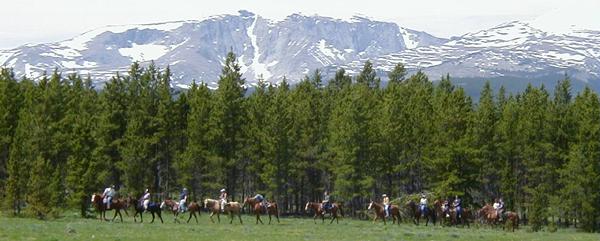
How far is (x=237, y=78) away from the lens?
3209 inches

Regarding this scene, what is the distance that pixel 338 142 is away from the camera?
2948 inches

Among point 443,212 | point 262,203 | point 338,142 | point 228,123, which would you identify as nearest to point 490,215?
point 443,212

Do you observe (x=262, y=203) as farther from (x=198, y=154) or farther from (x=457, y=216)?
(x=198, y=154)

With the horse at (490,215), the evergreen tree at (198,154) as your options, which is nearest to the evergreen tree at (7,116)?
the evergreen tree at (198,154)

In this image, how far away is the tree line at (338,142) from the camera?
234 ft

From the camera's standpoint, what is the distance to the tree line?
234ft

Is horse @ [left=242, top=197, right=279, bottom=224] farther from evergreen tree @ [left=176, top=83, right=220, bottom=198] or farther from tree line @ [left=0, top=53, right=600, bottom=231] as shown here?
evergreen tree @ [left=176, top=83, right=220, bottom=198]

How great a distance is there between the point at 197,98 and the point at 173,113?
3.29 meters

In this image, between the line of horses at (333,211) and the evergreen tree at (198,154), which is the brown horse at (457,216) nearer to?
the line of horses at (333,211)

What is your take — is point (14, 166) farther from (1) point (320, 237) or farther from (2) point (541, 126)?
(2) point (541, 126)

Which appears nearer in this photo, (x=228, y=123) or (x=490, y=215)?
(x=490, y=215)

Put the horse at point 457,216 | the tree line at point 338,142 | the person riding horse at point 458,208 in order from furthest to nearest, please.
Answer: the tree line at point 338,142, the horse at point 457,216, the person riding horse at point 458,208

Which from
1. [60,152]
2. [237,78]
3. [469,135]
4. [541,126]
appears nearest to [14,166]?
[60,152]

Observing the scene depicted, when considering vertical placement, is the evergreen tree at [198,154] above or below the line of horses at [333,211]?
above
